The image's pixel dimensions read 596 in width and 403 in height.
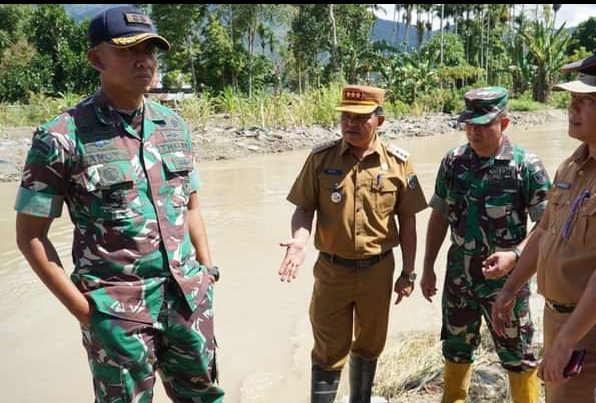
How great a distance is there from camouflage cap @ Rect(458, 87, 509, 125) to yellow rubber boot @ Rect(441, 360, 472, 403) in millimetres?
1164

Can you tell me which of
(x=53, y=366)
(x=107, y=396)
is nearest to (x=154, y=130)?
(x=107, y=396)

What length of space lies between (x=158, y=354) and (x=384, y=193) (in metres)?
1.23

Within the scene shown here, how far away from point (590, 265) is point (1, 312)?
4508 mm

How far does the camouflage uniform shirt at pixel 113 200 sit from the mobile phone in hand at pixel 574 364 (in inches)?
49.8

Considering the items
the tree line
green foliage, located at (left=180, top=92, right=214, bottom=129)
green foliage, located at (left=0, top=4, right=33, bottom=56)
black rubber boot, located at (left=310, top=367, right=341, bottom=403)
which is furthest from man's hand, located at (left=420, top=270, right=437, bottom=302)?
green foliage, located at (left=0, top=4, right=33, bottom=56)

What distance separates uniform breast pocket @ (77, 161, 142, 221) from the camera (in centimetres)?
196

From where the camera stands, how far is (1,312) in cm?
476

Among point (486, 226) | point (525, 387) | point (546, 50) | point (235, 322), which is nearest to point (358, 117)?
point (486, 226)

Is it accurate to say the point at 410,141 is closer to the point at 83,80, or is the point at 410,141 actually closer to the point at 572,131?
the point at 83,80

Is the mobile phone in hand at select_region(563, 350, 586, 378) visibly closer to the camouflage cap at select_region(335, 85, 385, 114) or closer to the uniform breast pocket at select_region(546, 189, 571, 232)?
the uniform breast pocket at select_region(546, 189, 571, 232)

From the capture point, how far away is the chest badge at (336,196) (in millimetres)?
2699

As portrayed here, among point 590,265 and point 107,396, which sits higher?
point 590,265

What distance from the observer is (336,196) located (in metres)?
2.71

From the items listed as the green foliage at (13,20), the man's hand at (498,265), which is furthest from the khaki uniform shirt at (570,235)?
the green foliage at (13,20)
